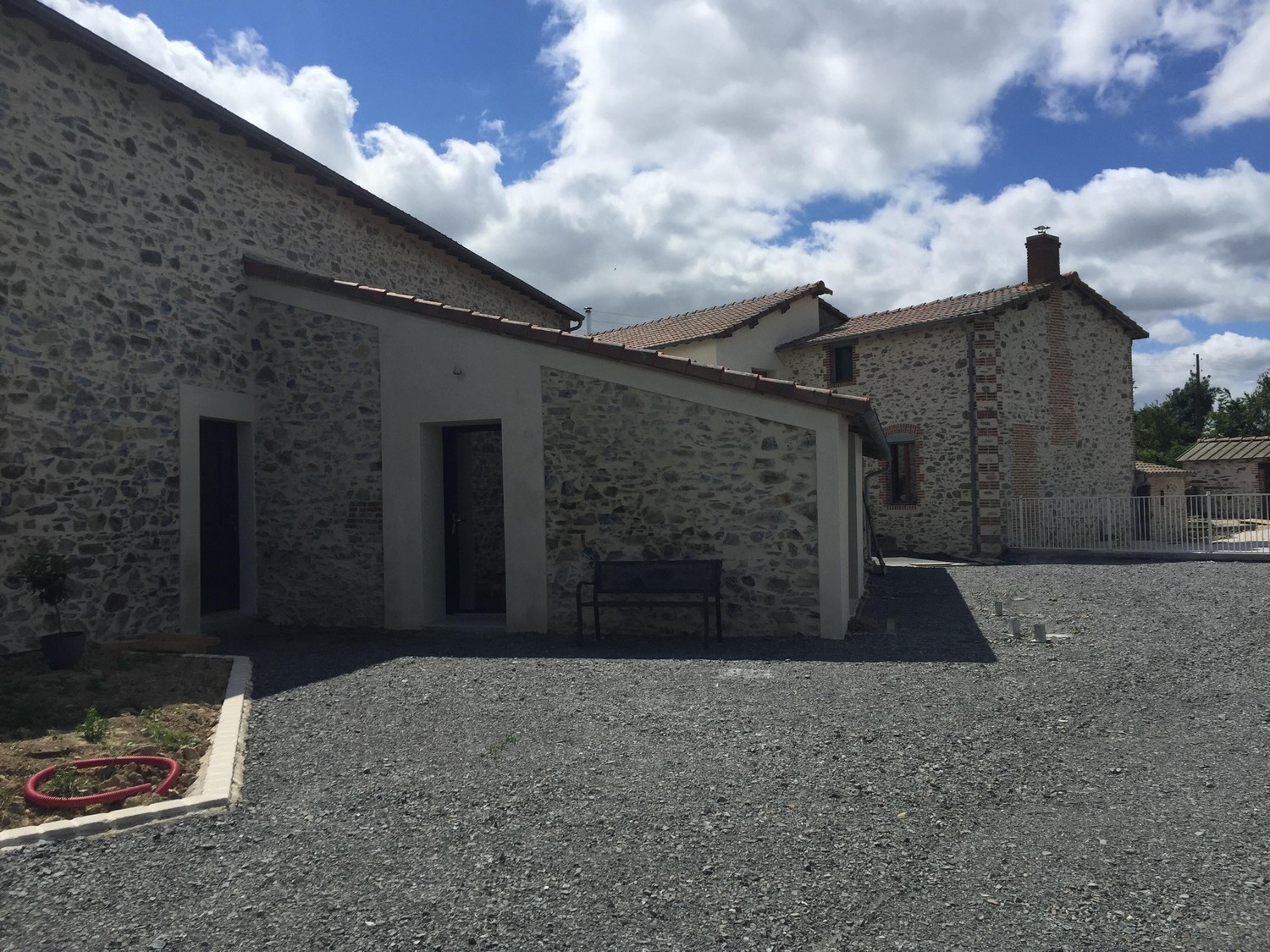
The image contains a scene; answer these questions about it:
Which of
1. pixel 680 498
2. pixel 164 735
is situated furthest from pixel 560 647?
pixel 164 735

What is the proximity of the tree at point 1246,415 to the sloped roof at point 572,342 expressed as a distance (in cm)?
3828

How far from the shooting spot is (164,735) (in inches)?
187

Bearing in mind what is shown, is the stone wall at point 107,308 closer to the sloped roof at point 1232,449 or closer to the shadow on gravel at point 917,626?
the shadow on gravel at point 917,626

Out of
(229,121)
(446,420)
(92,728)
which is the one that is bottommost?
(92,728)

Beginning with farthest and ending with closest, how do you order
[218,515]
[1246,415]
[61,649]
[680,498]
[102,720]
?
[1246,415], [218,515], [680,498], [61,649], [102,720]

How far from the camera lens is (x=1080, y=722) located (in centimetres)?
518

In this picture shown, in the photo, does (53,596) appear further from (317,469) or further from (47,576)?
(317,469)

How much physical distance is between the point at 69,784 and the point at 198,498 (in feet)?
16.1

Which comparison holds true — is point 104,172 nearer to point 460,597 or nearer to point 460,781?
point 460,597

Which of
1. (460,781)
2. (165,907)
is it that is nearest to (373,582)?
(460,781)

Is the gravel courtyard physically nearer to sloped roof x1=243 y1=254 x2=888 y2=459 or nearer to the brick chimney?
sloped roof x1=243 y1=254 x2=888 y2=459

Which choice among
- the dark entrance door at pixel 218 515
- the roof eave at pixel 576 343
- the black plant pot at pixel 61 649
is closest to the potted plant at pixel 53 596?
the black plant pot at pixel 61 649

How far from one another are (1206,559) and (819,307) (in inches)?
425

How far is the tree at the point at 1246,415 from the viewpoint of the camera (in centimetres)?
3844
